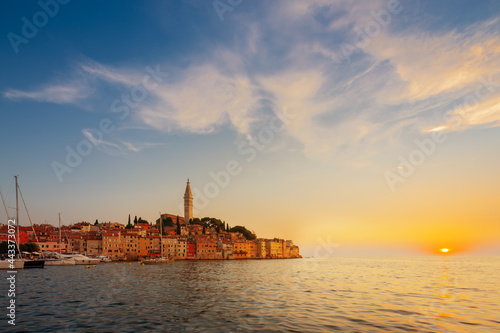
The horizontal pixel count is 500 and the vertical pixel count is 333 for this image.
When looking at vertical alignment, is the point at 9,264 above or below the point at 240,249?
above

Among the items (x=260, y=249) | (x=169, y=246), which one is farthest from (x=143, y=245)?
(x=260, y=249)

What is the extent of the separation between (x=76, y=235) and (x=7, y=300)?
111 m

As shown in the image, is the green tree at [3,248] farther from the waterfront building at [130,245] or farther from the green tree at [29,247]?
the waterfront building at [130,245]

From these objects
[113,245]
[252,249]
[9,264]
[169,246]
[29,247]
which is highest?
[9,264]

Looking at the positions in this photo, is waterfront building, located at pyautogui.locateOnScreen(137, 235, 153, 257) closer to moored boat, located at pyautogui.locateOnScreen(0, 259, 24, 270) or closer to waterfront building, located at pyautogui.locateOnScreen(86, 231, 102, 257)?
waterfront building, located at pyautogui.locateOnScreen(86, 231, 102, 257)

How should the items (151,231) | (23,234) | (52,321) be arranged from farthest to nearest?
(151,231)
(23,234)
(52,321)

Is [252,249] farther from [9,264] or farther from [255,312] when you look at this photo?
[255,312]

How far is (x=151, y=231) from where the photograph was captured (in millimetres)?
152000

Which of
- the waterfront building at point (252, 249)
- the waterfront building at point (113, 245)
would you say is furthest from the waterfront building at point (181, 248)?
the waterfront building at point (252, 249)

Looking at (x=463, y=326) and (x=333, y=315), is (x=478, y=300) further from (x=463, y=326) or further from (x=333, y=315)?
(x=333, y=315)

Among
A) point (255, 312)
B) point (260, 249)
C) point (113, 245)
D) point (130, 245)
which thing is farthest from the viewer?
point (260, 249)

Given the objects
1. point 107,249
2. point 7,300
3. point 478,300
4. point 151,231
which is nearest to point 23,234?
point 107,249

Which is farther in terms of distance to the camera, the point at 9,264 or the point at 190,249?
the point at 190,249

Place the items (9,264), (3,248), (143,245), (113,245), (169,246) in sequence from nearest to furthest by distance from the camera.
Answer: (9,264) < (3,248) < (113,245) < (143,245) < (169,246)
